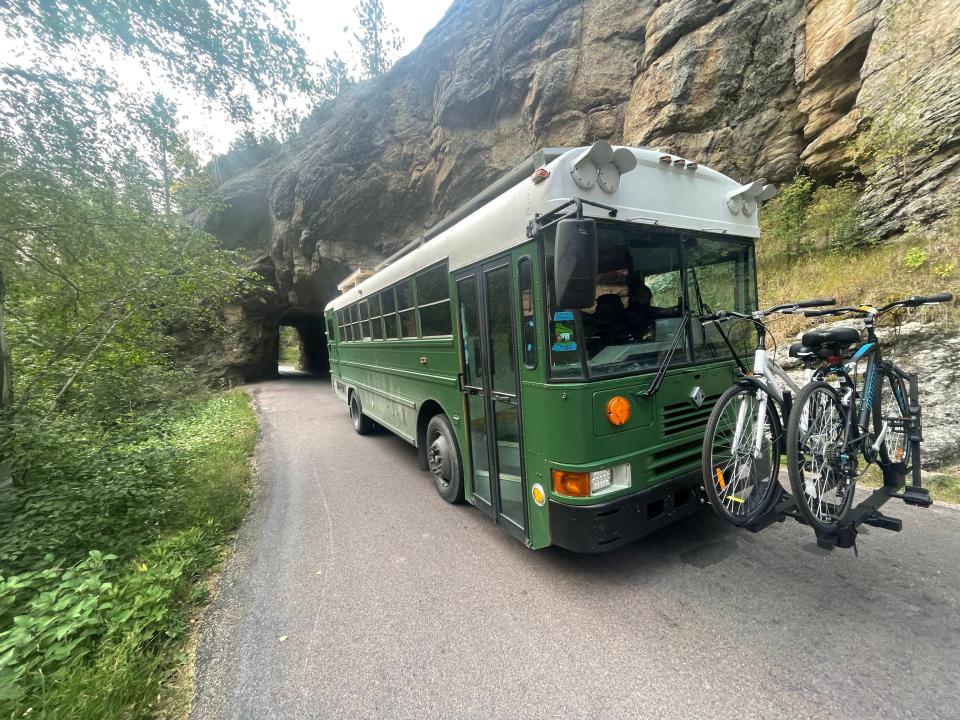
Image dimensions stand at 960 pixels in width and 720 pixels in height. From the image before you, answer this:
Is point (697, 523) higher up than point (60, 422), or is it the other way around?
point (60, 422)

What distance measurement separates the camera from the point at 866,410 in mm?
2582

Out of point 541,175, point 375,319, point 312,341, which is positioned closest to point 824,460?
point 541,175

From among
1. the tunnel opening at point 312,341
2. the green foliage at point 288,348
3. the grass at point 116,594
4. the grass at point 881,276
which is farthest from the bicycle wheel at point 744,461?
the green foliage at point 288,348

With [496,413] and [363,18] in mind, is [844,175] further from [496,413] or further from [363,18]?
[363,18]

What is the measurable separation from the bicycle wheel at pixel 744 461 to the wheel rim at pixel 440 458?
251 cm

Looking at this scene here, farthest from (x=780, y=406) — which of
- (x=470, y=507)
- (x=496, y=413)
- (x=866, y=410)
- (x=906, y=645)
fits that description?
(x=470, y=507)

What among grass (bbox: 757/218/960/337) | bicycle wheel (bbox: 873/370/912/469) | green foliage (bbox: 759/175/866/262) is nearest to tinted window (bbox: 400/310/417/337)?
bicycle wheel (bbox: 873/370/912/469)

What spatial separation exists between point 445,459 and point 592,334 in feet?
7.56

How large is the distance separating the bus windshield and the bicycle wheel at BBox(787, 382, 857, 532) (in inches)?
29.7

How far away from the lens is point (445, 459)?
428cm

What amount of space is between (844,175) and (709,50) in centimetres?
435

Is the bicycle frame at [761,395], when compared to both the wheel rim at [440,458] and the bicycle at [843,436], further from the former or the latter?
the wheel rim at [440,458]

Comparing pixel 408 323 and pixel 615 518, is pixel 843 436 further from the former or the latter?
pixel 408 323

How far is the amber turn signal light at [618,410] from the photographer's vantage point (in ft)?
8.57
